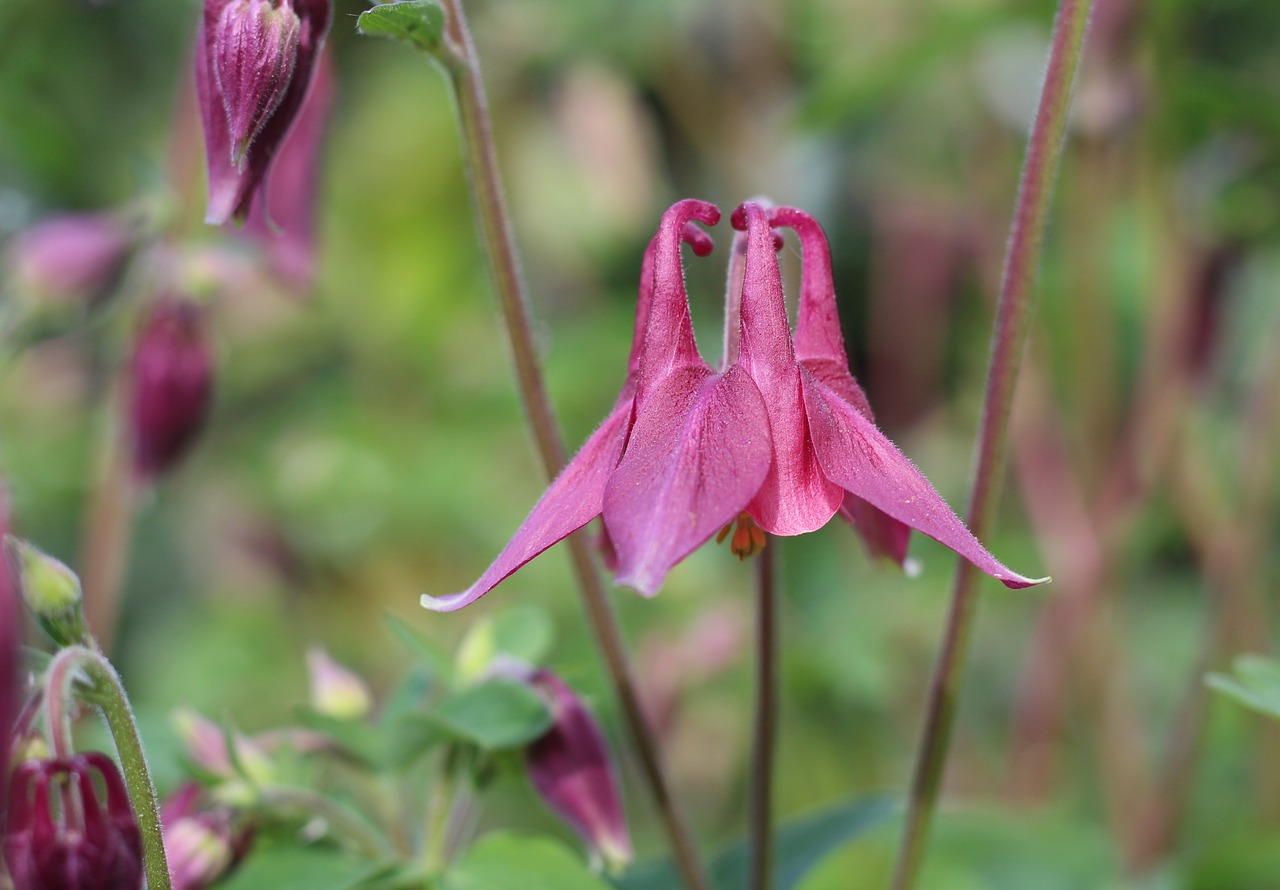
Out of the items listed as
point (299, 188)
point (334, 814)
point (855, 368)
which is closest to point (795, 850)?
point (334, 814)

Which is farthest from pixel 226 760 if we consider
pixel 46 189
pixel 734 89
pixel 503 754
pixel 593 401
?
pixel 46 189

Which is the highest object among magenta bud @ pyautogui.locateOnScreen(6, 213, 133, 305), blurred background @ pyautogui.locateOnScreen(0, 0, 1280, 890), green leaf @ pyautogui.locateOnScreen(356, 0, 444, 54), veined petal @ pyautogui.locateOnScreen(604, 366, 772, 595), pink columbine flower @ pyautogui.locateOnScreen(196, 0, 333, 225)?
green leaf @ pyautogui.locateOnScreen(356, 0, 444, 54)

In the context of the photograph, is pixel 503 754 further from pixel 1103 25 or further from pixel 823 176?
pixel 823 176

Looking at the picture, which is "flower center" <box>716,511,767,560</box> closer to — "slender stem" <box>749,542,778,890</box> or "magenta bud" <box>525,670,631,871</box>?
"slender stem" <box>749,542,778,890</box>

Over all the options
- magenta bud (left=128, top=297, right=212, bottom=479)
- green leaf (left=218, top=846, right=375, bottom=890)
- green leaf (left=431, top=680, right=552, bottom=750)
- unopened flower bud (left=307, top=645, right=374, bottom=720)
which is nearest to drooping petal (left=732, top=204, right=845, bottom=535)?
green leaf (left=431, top=680, right=552, bottom=750)

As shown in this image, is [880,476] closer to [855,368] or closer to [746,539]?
[746,539]

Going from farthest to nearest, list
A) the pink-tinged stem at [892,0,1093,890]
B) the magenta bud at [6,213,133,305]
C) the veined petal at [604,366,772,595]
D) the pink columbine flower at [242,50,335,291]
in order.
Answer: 1. the magenta bud at [6,213,133,305]
2. the pink columbine flower at [242,50,335,291]
3. the pink-tinged stem at [892,0,1093,890]
4. the veined petal at [604,366,772,595]

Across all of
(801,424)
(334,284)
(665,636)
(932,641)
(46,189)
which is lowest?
(932,641)
